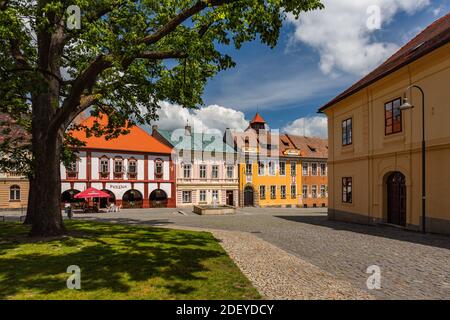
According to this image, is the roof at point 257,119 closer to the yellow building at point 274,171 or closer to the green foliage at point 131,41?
the yellow building at point 274,171

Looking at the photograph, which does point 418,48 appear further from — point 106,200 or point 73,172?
point 73,172

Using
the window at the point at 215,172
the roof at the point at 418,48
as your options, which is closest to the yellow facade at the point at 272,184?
the window at the point at 215,172

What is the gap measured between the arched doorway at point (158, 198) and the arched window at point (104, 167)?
6.36 meters

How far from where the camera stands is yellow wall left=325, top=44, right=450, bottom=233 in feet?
44.1

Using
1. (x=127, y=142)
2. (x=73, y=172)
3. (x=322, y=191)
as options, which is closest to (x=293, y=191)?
(x=322, y=191)

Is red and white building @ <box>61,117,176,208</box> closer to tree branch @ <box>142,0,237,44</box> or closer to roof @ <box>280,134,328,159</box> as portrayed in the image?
roof @ <box>280,134,328,159</box>

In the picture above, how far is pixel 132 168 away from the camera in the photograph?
129ft

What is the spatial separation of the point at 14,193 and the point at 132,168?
13.0m

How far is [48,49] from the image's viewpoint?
1101 cm

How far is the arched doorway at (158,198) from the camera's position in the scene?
132ft
